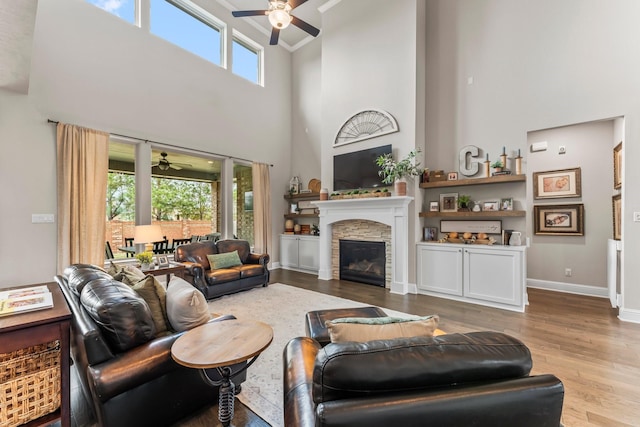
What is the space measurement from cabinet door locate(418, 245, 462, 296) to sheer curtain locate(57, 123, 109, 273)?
502 cm

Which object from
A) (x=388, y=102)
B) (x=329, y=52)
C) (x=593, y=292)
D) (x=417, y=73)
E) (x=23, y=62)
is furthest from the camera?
(x=329, y=52)

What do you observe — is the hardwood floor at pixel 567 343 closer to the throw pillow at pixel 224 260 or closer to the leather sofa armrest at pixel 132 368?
the leather sofa armrest at pixel 132 368

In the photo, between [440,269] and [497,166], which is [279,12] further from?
[440,269]

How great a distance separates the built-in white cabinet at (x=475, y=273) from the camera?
3732mm

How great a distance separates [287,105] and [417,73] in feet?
11.7

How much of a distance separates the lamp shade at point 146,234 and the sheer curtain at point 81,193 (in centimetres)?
69

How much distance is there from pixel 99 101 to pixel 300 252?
4.51m

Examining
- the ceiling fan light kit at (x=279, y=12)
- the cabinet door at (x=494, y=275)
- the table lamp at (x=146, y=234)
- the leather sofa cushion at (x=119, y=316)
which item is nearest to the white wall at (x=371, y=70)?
the cabinet door at (x=494, y=275)

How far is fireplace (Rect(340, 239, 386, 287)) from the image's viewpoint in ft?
16.6

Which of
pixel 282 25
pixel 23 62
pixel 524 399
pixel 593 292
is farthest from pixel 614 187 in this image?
pixel 23 62

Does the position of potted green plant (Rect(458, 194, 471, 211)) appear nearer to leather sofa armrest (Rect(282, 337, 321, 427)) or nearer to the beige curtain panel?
leather sofa armrest (Rect(282, 337, 321, 427))

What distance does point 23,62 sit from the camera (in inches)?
114

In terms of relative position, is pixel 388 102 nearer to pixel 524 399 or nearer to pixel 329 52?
pixel 329 52

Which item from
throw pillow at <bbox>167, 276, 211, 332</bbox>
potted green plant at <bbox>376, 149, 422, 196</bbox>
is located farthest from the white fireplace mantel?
throw pillow at <bbox>167, 276, 211, 332</bbox>
